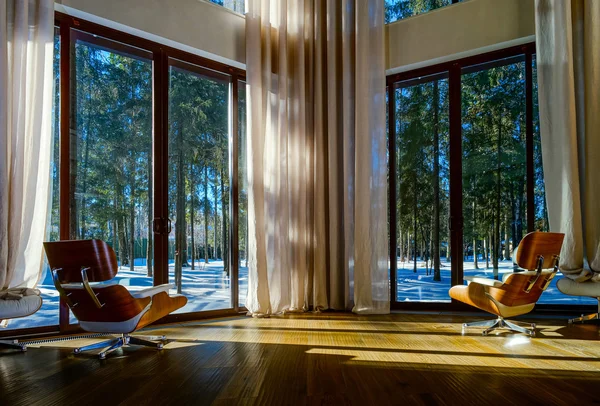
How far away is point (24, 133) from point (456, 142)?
445 cm

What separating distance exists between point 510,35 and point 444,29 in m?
0.74

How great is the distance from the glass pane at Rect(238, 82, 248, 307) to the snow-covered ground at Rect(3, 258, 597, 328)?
0.04ft

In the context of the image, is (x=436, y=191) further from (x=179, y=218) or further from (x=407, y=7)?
(x=179, y=218)

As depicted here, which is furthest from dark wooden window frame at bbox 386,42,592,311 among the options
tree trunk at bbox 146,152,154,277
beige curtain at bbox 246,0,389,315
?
tree trunk at bbox 146,152,154,277

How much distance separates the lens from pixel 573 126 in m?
4.52

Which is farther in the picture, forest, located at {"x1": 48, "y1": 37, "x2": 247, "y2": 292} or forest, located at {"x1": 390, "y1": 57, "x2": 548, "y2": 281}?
forest, located at {"x1": 390, "y1": 57, "x2": 548, "y2": 281}

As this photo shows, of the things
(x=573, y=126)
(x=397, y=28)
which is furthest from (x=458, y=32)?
(x=573, y=126)

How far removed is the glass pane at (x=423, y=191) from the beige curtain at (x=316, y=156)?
0.43 metres

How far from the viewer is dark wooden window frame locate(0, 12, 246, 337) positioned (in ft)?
14.0

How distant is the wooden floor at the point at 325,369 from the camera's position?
95.6 inches

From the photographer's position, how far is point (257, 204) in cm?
527

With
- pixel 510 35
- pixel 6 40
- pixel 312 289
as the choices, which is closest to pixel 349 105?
pixel 510 35

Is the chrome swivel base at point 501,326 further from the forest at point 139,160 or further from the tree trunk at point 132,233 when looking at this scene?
the tree trunk at point 132,233

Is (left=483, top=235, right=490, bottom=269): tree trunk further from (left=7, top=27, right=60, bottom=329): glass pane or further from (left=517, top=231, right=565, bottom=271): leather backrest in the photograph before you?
(left=7, top=27, right=60, bottom=329): glass pane
